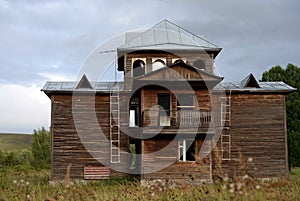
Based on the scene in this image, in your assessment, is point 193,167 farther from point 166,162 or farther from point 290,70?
point 290,70

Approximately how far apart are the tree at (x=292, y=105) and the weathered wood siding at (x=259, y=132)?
45.2 feet

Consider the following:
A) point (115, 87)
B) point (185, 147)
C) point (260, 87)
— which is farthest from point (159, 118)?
point (260, 87)

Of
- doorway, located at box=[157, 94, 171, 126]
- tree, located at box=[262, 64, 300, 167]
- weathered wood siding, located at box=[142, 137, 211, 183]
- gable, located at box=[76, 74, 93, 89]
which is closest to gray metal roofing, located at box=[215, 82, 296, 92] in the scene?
doorway, located at box=[157, 94, 171, 126]

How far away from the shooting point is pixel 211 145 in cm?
2406

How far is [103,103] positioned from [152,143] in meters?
4.32

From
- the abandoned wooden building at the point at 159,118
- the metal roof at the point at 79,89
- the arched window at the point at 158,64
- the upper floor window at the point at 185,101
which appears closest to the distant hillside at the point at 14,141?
the metal roof at the point at 79,89

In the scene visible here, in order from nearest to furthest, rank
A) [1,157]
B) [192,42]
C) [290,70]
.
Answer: [192,42]
[290,70]
[1,157]

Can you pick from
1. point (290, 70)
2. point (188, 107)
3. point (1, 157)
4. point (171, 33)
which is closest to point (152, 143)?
point (188, 107)

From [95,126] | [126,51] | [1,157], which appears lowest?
[1,157]

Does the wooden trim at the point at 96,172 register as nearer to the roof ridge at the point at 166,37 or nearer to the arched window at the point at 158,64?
the arched window at the point at 158,64

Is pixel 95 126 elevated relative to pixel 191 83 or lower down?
lower down

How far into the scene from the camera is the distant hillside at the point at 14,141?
102m

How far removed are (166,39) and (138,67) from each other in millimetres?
2818

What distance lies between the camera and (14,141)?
10750cm
